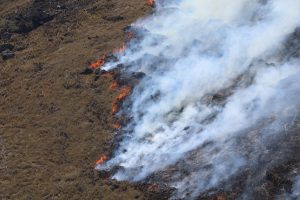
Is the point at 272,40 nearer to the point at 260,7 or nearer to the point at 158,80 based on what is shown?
the point at 260,7

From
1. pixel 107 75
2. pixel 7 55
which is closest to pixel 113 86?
pixel 107 75

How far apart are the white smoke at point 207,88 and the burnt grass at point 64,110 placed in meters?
1.23

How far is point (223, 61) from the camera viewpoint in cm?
3244

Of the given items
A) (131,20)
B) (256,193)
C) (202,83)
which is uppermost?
(131,20)

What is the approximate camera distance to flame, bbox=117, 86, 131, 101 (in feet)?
104

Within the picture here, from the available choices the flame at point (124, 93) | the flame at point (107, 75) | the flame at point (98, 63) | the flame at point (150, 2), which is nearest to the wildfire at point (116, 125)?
the flame at point (124, 93)

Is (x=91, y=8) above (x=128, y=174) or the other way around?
above

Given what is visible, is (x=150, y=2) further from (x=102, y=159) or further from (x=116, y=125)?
(x=102, y=159)

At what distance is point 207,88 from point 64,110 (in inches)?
346

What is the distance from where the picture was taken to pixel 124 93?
3212cm

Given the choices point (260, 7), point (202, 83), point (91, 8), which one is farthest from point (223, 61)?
point (91, 8)

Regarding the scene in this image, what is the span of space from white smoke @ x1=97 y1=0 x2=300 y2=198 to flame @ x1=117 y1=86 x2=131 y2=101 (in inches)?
21.9

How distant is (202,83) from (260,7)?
363 inches

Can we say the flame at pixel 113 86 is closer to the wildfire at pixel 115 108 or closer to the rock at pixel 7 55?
the wildfire at pixel 115 108
